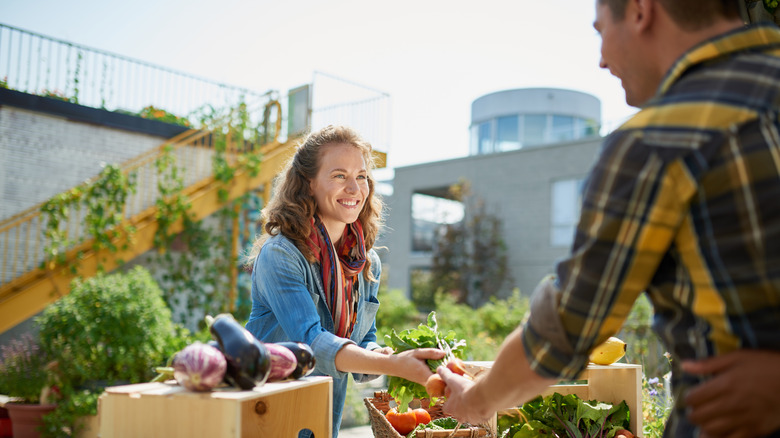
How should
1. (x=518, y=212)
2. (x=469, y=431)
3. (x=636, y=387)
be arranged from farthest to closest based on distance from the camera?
1. (x=518, y=212)
2. (x=636, y=387)
3. (x=469, y=431)

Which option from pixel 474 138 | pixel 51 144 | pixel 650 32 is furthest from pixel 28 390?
pixel 474 138

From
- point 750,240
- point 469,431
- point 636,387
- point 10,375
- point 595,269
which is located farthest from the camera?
point 10,375

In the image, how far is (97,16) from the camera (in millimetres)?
11828

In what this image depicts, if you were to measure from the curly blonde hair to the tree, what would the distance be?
16.6m

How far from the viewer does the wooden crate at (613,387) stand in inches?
96.7

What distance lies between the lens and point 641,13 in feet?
4.01

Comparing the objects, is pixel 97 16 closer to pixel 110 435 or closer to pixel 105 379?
pixel 105 379

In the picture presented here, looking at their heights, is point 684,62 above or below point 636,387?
above

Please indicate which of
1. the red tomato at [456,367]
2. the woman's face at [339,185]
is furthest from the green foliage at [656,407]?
the woman's face at [339,185]

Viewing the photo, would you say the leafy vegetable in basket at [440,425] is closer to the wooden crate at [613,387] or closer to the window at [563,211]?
the wooden crate at [613,387]

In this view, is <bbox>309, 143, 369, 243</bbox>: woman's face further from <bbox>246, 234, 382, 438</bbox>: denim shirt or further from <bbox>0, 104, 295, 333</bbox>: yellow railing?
<bbox>0, 104, 295, 333</bbox>: yellow railing

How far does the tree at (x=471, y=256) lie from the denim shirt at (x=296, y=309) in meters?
16.8

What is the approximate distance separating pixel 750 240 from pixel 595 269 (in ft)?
0.83

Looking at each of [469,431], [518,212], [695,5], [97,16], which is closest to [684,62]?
[695,5]
